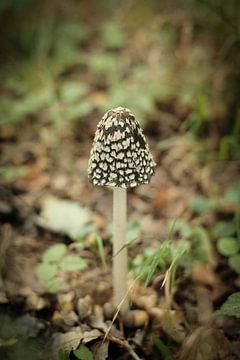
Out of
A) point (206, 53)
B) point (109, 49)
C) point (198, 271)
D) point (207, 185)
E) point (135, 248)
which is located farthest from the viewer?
point (109, 49)

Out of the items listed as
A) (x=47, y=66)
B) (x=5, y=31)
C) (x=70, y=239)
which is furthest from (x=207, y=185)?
(x=5, y=31)

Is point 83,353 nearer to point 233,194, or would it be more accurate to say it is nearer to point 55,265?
point 55,265

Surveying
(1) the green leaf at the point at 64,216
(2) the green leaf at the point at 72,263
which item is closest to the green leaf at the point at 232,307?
(2) the green leaf at the point at 72,263

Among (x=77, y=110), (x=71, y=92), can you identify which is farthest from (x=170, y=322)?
(x=71, y=92)

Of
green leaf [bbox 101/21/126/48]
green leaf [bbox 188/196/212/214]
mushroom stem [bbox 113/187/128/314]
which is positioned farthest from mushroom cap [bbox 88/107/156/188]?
green leaf [bbox 101/21/126/48]

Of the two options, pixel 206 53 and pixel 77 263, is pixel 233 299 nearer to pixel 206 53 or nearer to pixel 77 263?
pixel 77 263

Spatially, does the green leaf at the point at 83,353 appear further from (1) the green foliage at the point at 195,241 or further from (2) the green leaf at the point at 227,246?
(2) the green leaf at the point at 227,246

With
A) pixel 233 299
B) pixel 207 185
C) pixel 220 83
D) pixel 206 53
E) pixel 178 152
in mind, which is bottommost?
pixel 233 299

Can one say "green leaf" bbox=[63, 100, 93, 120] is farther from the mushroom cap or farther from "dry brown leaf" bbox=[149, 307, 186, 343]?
"dry brown leaf" bbox=[149, 307, 186, 343]
